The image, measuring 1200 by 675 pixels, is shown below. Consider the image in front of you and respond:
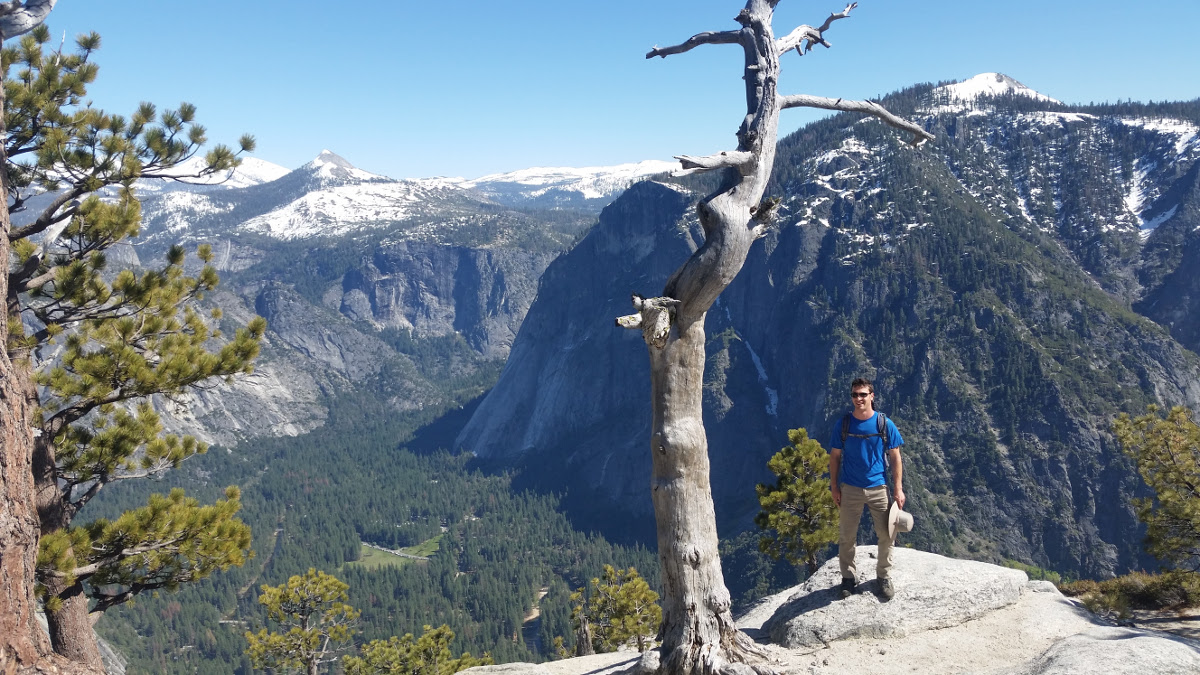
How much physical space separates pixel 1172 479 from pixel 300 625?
1048 inches

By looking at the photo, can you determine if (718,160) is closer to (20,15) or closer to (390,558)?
(20,15)

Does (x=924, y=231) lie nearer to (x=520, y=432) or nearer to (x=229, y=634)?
(x=520, y=432)

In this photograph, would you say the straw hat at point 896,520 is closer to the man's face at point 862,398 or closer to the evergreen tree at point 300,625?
the man's face at point 862,398

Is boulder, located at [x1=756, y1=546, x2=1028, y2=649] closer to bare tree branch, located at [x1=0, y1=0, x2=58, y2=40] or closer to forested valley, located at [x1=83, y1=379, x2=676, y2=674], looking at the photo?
bare tree branch, located at [x1=0, y1=0, x2=58, y2=40]

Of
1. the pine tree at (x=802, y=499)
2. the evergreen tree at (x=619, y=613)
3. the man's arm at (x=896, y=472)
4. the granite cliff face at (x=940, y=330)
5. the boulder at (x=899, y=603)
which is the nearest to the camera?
the man's arm at (x=896, y=472)

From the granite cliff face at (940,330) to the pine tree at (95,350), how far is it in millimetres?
101296

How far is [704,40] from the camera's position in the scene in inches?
335

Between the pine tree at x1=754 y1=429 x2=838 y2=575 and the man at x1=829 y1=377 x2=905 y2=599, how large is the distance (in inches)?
380

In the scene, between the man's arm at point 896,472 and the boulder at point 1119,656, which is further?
the man's arm at point 896,472

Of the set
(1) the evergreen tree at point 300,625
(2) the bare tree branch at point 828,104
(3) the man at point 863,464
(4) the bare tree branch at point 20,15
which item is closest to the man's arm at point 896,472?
(3) the man at point 863,464

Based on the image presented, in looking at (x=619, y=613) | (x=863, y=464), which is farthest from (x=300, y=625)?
(x=863, y=464)

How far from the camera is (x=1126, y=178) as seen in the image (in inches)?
6467

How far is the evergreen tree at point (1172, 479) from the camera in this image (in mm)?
14742

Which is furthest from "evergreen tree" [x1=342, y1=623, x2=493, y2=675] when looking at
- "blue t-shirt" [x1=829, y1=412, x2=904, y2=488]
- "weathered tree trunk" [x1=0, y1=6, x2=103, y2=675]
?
"blue t-shirt" [x1=829, y1=412, x2=904, y2=488]
